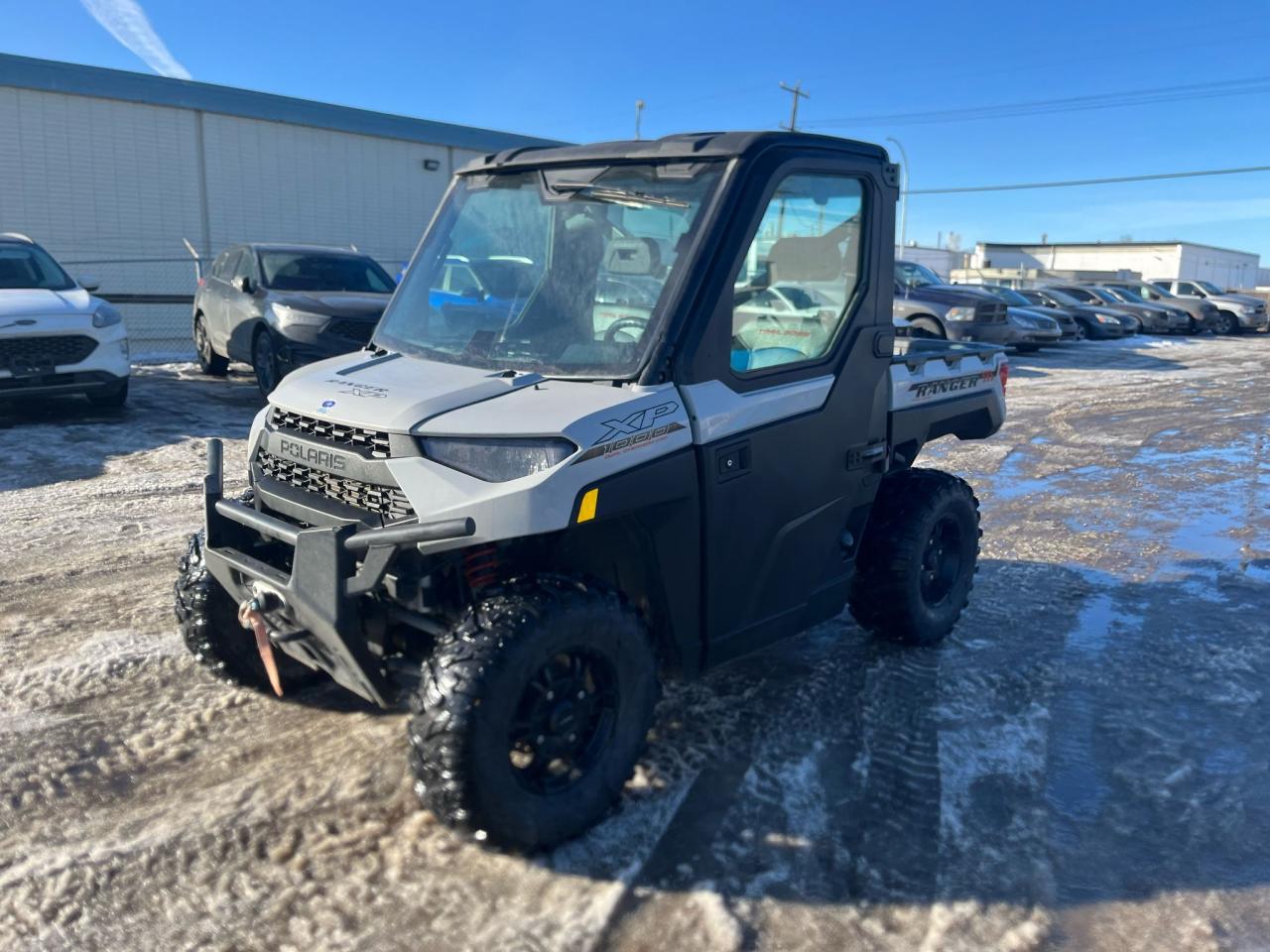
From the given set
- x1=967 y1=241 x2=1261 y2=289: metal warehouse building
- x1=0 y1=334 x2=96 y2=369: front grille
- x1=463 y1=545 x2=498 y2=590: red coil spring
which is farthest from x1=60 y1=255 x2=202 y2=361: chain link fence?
x1=967 y1=241 x2=1261 y2=289: metal warehouse building

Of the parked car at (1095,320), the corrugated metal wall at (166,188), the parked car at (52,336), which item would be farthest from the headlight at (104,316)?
the parked car at (1095,320)

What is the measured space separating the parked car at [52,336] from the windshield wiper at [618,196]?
7.42 metres

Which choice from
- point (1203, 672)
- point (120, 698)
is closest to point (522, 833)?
point (120, 698)

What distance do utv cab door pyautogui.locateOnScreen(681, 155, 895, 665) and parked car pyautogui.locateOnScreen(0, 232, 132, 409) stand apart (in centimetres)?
802

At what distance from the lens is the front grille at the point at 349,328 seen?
10.5 m

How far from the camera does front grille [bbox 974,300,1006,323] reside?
58.3ft

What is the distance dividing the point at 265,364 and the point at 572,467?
9.23 m

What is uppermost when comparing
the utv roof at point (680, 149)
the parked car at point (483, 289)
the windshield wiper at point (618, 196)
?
the utv roof at point (680, 149)

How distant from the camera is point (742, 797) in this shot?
341 centimetres

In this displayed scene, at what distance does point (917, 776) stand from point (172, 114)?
20527 mm

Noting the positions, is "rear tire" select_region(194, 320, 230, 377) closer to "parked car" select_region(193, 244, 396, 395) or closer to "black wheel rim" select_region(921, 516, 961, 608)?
"parked car" select_region(193, 244, 396, 395)

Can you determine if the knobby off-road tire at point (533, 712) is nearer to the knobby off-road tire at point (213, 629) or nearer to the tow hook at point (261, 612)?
the tow hook at point (261, 612)

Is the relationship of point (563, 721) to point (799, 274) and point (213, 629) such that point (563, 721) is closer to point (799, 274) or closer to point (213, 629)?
point (213, 629)

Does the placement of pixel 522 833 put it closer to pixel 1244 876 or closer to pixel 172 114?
pixel 1244 876
